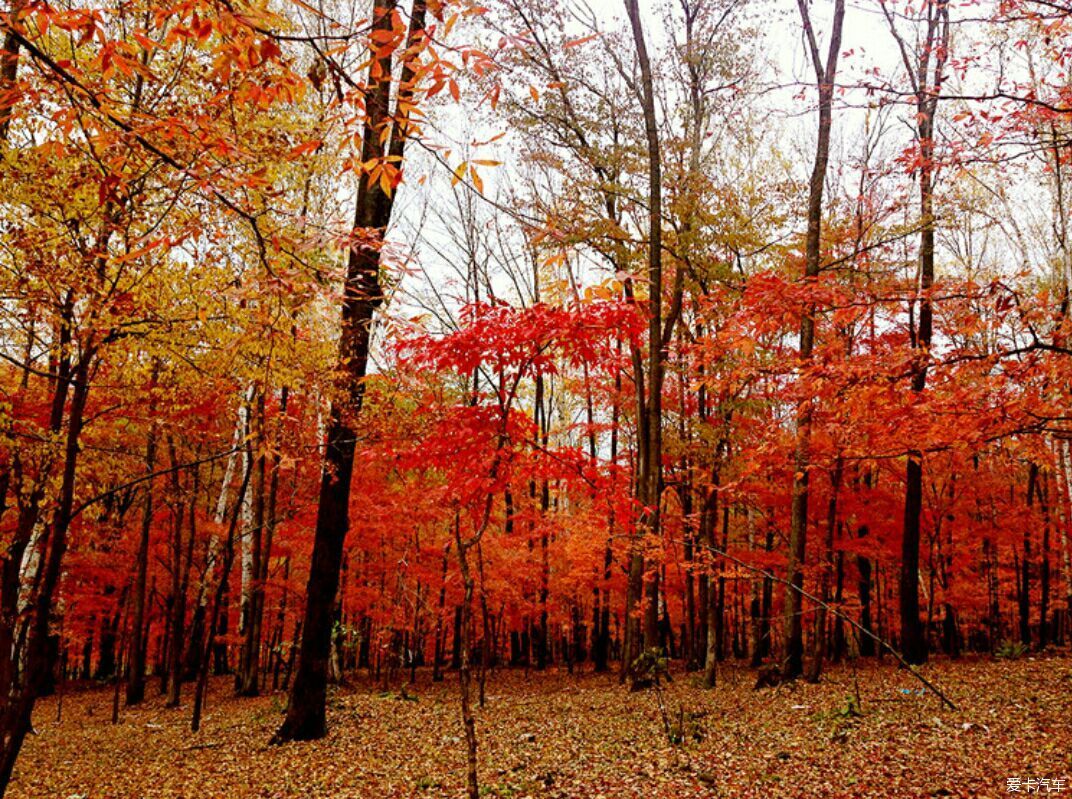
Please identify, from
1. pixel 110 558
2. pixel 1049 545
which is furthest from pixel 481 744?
pixel 1049 545

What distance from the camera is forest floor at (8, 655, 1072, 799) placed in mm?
5707

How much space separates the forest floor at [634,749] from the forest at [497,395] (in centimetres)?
7

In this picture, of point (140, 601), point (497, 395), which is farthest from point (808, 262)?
point (140, 601)

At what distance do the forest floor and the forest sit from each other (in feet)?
0.24

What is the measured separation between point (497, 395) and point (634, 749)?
4.13 m

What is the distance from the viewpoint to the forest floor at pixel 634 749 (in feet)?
18.7

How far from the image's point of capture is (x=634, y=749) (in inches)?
283

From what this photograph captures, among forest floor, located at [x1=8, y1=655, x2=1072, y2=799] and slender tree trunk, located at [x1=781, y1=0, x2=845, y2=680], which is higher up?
slender tree trunk, located at [x1=781, y1=0, x2=845, y2=680]

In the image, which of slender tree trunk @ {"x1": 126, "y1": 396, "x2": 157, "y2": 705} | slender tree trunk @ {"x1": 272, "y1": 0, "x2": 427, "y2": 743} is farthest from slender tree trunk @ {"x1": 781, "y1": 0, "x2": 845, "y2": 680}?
slender tree trunk @ {"x1": 126, "y1": 396, "x2": 157, "y2": 705}

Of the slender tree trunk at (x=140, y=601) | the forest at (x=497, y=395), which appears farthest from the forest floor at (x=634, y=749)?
the slender tree trunk at (x=140, y=601)

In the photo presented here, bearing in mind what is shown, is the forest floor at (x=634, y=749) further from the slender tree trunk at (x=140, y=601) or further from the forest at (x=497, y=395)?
the slender tree trunk at (x=140, y=601)

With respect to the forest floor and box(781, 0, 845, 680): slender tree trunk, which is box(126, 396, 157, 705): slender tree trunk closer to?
the forest floor

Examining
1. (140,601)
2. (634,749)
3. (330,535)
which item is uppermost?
(330,535)

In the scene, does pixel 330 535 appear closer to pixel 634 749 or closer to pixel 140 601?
pixel 634 749
